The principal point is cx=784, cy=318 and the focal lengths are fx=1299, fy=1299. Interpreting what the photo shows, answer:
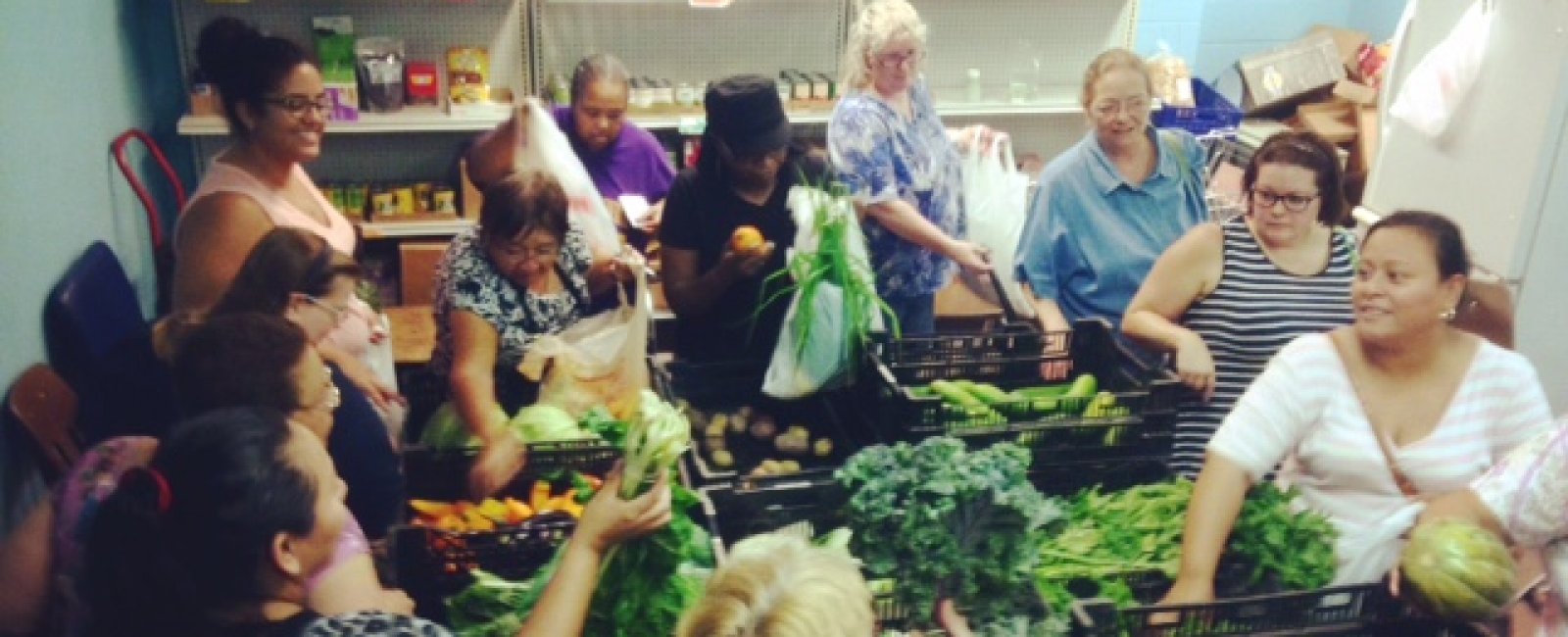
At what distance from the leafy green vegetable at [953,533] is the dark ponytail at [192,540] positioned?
0.80 meters

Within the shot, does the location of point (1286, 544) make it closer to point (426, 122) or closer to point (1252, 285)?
point (1252, 285)

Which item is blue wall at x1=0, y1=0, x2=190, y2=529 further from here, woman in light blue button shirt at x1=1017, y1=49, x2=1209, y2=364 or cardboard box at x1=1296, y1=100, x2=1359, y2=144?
cardboard box at x1=1296, y1=100, x2=1359, y2=144

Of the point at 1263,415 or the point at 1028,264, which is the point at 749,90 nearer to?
the point at 1028,264

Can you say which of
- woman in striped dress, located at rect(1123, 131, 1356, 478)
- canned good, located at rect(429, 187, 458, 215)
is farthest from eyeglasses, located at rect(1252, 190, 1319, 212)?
canned good, located at rect(429, 187, 458, 215)

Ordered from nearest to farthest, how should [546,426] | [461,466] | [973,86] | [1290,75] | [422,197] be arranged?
[461,466] → [546,426] → [422,197] → [973,86] → [1290,75]

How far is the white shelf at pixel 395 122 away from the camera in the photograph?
194 inches

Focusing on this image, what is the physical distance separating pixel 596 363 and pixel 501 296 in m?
0.25

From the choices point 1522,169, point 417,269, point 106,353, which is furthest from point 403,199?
point 1522,169

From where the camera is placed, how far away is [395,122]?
16.6ft

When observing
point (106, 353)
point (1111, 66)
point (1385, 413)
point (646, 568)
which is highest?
point (1111, 66)

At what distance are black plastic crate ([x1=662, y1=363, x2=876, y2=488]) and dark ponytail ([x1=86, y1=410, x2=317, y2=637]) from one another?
103 cm

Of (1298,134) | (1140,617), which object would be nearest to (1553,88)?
(1298,134)

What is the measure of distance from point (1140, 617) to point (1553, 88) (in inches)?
108

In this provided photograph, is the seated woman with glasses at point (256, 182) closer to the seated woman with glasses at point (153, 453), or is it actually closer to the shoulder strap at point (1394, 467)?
the seated woman with glasses at point (153, 453)
